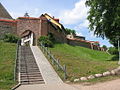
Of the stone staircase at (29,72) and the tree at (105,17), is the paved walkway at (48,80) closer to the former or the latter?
the stone staircase at (29,72)

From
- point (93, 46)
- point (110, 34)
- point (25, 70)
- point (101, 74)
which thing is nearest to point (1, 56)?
point (25, 70)

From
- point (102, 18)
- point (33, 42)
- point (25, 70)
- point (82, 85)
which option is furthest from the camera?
point (33, 42)

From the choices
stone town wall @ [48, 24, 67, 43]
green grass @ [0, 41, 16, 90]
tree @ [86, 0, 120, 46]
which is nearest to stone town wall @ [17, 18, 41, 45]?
stone town wall @ [48, 24, 67, 43]

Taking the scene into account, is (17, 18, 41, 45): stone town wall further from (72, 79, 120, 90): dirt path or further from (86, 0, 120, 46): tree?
(72, 79, 120, 90): dirt path

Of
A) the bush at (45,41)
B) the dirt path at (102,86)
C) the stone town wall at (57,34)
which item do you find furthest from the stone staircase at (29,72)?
the stone town wall at (57,34)

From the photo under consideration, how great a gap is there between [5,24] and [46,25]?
8.04 metres

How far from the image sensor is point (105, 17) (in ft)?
104

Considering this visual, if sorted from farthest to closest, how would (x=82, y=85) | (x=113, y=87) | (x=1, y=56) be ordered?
(x=1, y=56)
(x=82, y=85)
(x=113, y=87)

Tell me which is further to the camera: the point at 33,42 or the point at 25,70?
the point at 33,42

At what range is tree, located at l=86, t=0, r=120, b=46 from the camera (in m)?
30.4

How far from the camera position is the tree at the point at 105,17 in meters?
30.4

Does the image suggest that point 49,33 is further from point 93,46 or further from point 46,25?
point 93,46

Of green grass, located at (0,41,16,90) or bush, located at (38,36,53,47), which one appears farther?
bush, located at (38,36,53,47)

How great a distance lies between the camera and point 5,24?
161 feet
